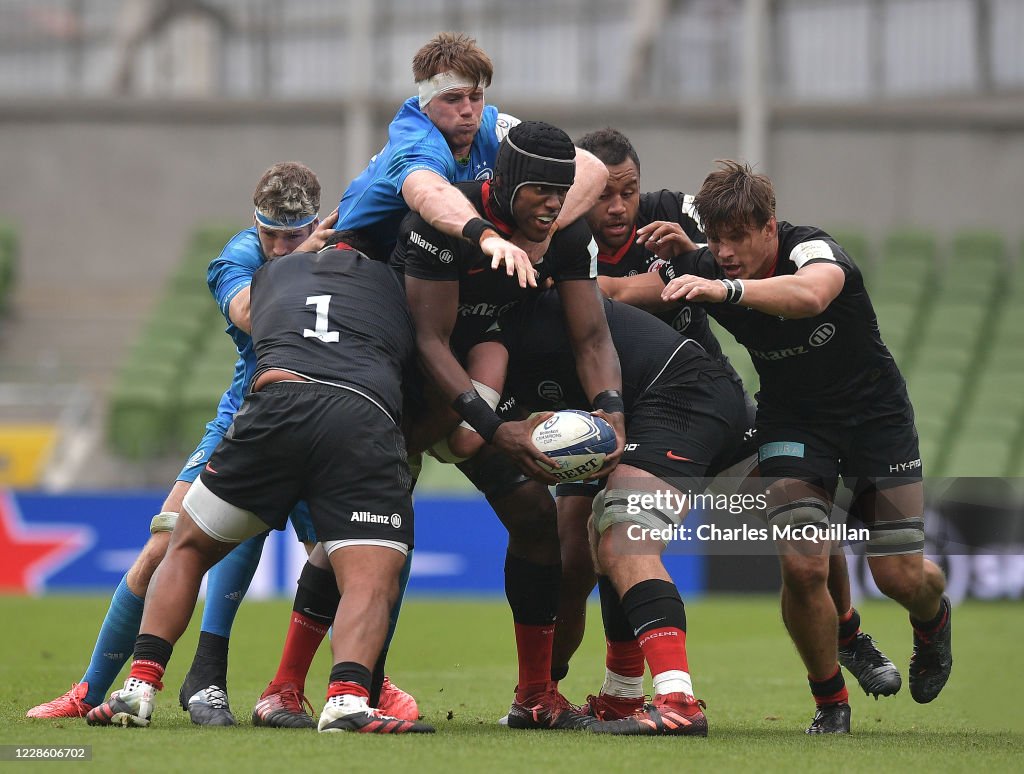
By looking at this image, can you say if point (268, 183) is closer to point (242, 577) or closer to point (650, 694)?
point (242, 577)

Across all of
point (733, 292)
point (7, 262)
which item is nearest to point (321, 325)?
point (733, 292)

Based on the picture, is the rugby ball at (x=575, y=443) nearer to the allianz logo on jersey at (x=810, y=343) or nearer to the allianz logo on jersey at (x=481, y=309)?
the allianz logo on jersey at (x=481, y=309)

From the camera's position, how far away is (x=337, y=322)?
217 inches

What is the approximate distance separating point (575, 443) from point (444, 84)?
1712 mm

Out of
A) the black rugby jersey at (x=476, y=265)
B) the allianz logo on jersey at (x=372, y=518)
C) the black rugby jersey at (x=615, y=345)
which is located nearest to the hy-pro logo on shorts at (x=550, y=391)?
the black rugby jersey at (x=615, y=345)

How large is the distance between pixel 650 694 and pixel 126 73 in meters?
14.5

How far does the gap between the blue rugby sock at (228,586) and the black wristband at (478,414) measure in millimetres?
1196

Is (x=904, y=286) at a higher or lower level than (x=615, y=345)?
lower

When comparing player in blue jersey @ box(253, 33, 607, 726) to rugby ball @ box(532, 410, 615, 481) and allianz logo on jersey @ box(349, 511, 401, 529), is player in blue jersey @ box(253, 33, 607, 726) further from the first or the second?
allianz logo on jersey @ box(349, 511, 401, 529)

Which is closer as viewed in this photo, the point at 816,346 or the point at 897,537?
the point at 816,346

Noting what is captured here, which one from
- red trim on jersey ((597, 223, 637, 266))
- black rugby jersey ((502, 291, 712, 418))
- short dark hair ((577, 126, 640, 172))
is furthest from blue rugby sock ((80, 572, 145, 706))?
short dark hair ((577, 126, 640, 172))

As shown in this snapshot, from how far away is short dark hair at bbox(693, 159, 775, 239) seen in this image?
19.0 feet

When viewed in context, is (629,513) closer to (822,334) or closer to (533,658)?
(533,658)

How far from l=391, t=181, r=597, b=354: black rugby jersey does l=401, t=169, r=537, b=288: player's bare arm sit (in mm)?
87
